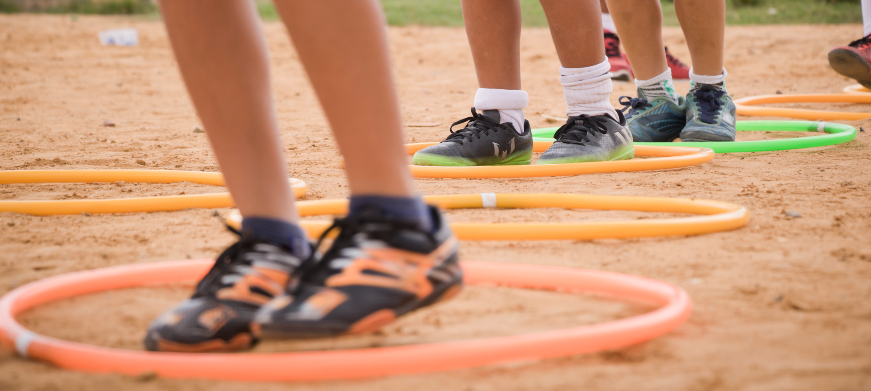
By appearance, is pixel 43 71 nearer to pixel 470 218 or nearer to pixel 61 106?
pixel 61 106

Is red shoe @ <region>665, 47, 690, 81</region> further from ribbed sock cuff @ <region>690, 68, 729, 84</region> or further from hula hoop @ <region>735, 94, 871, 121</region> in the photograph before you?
ribbed sock cuff @ <region>690, 68, 729, 84</region>

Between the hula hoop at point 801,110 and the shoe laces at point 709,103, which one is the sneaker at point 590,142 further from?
the hula hoop at point 801,110

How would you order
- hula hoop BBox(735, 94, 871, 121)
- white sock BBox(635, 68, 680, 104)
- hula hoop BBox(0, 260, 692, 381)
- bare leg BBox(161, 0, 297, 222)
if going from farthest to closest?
hula hoop BBox(735, 94, 871, 121)
white sock BBox(635, 68, 680, 104)
bare leg BBox(161, 0, 297, 222)
hula hoop BBox(0, 260, 692, 381)

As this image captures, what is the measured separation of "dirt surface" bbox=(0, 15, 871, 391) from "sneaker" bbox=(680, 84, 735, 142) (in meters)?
0.20

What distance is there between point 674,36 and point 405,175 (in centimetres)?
778

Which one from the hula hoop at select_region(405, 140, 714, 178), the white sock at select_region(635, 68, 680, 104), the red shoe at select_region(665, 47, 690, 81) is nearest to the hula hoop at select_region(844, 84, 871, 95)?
the red shoe at select_region(665, 47, 690, 81)

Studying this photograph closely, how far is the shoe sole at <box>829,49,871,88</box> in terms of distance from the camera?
150 inches

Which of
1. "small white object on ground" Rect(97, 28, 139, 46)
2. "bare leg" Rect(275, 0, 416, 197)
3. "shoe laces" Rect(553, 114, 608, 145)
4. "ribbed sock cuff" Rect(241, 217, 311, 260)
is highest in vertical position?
"small white object on ground" Rect(97, 28, 139, 46)

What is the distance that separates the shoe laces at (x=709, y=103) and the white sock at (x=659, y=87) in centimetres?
11

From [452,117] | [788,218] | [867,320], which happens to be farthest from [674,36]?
[867,320]

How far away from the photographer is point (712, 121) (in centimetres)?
306

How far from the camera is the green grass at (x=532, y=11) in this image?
9.62 metres

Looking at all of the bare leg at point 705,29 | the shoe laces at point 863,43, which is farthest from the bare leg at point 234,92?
the shoe laces at point 863,43

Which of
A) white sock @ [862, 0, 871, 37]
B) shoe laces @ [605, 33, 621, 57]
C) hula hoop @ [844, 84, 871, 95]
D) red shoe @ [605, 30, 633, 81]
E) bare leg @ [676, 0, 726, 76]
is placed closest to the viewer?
bare leg @ [676, 0, 726, 76]
